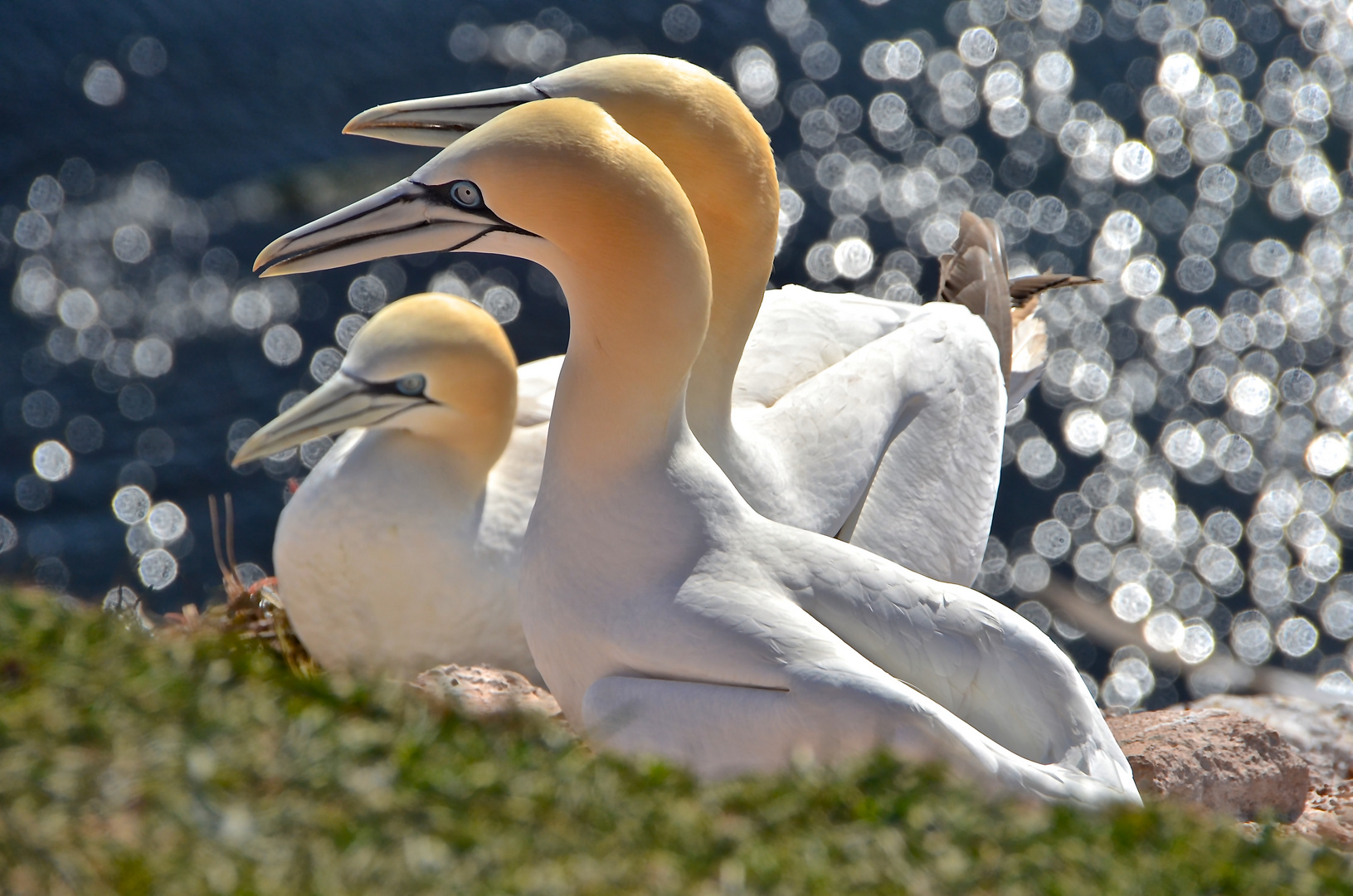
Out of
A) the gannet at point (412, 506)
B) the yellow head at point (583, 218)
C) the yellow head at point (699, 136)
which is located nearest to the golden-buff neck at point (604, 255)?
the yellow head at point (583, 218)

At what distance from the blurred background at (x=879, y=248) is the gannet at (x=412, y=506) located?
15.5ft

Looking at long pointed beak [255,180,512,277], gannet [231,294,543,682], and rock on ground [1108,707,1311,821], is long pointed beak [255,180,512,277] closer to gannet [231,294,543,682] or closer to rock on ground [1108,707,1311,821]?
gannet [231,294,543,682]

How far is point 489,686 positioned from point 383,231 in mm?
1313

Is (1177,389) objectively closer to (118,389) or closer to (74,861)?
(118,389)

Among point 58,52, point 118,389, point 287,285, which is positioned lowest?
point 118,389

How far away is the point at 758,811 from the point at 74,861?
35.5 inches

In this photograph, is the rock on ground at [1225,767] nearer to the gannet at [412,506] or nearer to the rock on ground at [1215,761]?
the rock on ground at [1215,761]

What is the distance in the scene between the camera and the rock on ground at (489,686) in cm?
383

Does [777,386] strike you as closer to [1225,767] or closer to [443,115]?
[443,115]

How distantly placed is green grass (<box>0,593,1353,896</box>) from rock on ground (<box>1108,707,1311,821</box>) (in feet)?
5.84

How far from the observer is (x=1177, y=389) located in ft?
37.9

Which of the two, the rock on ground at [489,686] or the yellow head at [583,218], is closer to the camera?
the yellow head at [583,218]

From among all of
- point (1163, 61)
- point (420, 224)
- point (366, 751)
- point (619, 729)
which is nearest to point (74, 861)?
point (366, 751)

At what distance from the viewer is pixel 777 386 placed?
16.6 feet
